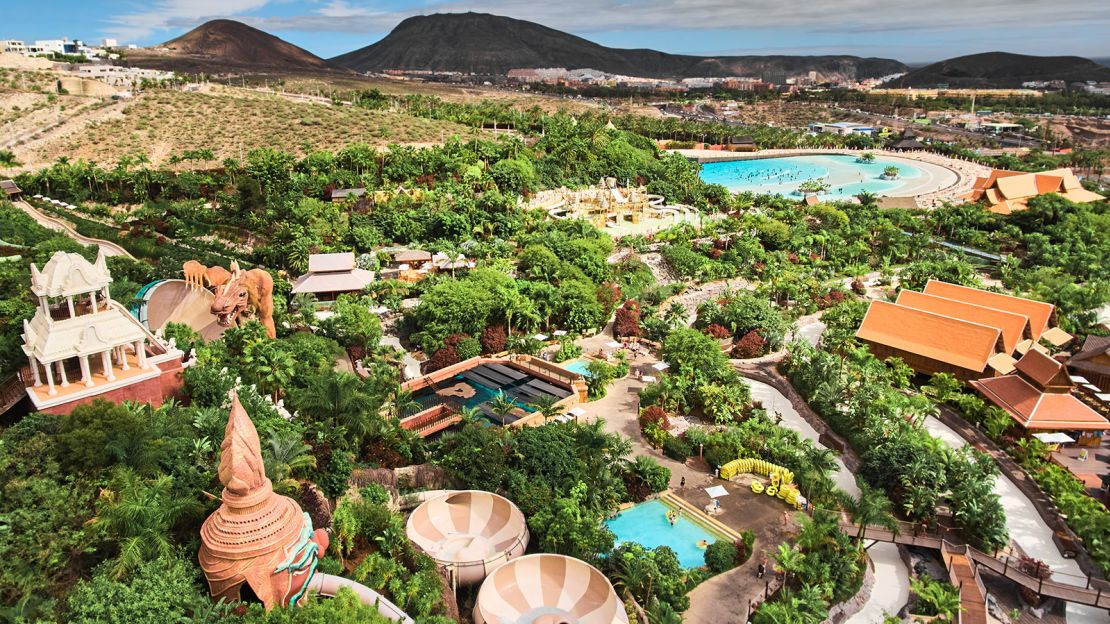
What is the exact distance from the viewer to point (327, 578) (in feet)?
44.8

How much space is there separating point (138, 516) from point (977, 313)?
86.5 ft

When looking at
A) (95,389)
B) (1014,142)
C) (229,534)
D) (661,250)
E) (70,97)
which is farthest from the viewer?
(1014,142)

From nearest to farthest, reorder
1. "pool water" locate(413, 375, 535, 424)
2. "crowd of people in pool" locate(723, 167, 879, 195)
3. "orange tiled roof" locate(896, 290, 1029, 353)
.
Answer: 1. "pool water" locate(413, 375, 535, 424)
2. "orange tiled roof" locate(896, 290, 1029, 353)
3. "crowd of people in pool" locate(723, 167, 879, 195)

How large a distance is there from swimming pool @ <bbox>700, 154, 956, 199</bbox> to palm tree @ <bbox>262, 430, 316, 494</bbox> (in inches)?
2034

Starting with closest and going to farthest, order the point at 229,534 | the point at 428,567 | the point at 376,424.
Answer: the point at 229,534 → the point at 428,567 → the point at 376,424

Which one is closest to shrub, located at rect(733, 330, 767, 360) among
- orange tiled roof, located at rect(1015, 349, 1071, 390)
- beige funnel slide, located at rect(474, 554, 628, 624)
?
orange tiled roof, located at rect(1015, 349, 1071, 390)

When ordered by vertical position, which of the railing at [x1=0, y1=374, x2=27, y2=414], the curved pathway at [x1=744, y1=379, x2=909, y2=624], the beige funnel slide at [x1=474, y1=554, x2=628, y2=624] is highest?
the railing at [x1=0, y1=374, x2=27, y2=414]

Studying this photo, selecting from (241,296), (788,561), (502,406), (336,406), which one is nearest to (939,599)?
(788,561)

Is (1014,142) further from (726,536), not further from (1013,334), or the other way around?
(726,536)

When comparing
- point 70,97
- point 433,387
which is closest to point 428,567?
point 433,387

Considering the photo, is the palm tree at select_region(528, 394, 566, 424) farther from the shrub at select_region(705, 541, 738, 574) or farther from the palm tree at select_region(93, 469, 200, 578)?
the palm tree at select_region(93, 469, 200, 578)

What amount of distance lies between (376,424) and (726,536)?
8984mm

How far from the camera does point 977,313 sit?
1048 inches

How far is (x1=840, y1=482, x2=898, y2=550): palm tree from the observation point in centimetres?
1664
